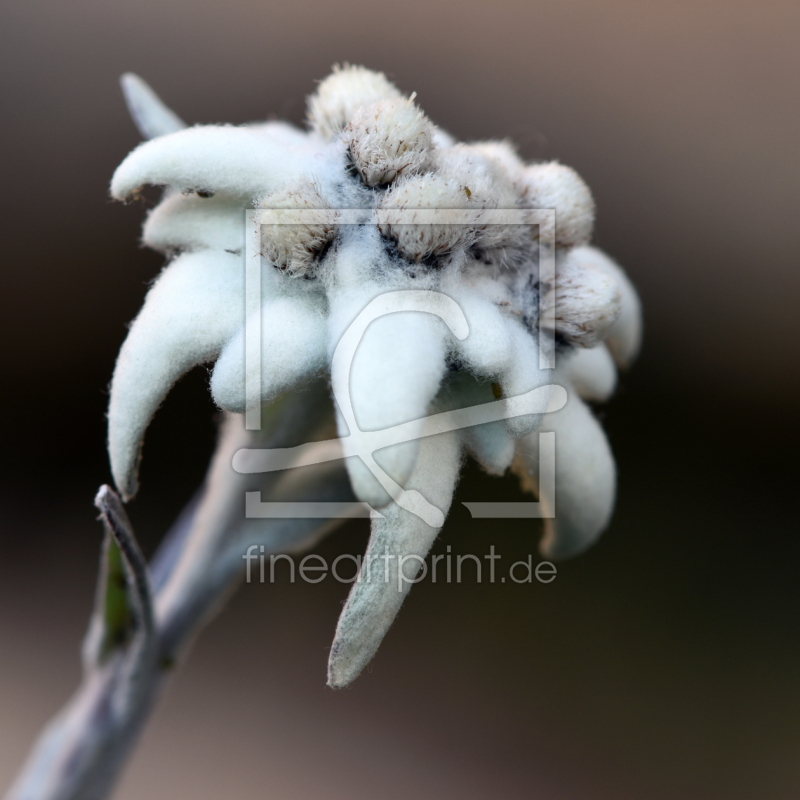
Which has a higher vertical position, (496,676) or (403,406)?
(403,406)

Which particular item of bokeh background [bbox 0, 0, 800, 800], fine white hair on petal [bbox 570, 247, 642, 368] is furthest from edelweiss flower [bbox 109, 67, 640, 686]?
bokeh background [bbox 0, 0, 800, 800]

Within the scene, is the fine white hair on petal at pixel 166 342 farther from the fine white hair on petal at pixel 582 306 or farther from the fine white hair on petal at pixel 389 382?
the fine white hair on petal at pixel 582 306

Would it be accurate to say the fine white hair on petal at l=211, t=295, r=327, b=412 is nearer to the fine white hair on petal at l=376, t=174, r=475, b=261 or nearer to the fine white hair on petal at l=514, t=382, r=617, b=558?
the fine white hair on petal at l=376, t=174, r=475, b=261

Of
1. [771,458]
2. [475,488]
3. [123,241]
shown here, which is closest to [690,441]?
[771,458]

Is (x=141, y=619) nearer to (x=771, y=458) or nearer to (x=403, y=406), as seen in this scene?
(x=403, y=406)

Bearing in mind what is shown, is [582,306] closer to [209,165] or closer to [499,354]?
→ [499,354]

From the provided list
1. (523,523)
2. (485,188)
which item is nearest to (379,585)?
(485,188)
